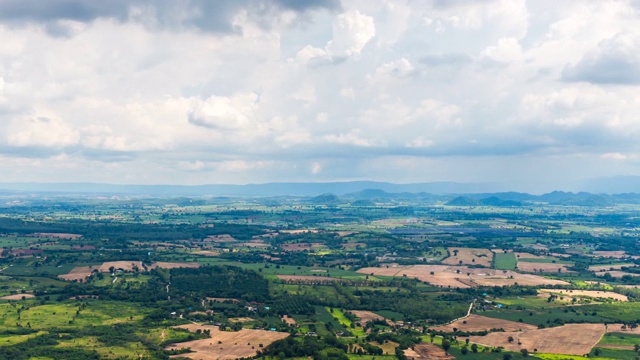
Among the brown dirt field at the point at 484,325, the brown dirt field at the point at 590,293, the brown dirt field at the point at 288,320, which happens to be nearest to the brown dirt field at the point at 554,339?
the brown dirt field at the point at 484,325

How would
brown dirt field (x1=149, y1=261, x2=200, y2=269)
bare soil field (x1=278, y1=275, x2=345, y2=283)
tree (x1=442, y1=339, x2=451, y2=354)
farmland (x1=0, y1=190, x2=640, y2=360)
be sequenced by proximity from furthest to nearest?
brown dirt field (x1=149, y1=261, x2=200, y2=269)
bare soil field (x1=278, y1=275, x2=345, y2=283)
farmland (x1=0, y1=190, x2=640, y2=360)
tree (x1=442, y1=339, x2=451, y2=354)

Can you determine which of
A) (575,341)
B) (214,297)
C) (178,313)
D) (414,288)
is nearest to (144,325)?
(178,313)

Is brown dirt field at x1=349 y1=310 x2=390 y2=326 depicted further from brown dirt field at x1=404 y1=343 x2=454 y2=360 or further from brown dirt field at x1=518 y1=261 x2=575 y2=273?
brown dirt field at x1=518 y1=261 x2=575 y2=273

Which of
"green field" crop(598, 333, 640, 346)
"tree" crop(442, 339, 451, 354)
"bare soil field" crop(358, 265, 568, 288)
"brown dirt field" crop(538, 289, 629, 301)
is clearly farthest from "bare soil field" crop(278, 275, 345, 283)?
"green field" crop(598, 333, 640, 346)

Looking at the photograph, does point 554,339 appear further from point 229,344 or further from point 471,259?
point 471,259

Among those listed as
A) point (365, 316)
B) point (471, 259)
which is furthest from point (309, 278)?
point (471, 259)

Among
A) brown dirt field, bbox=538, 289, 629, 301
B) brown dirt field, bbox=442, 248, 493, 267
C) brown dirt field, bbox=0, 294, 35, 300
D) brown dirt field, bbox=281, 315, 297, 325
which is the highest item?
brown dirt field, bbox=442, 248, 493, 267

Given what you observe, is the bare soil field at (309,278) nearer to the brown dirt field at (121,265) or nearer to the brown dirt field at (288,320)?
the brown dirt field at (288,320)
